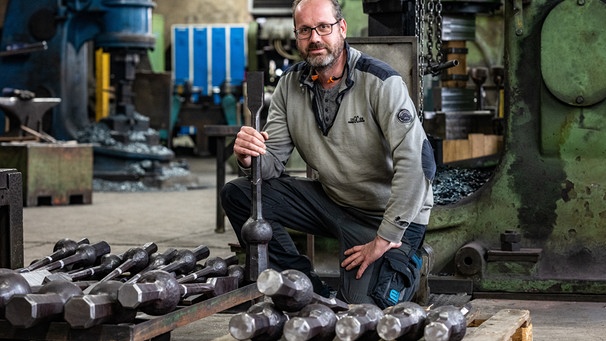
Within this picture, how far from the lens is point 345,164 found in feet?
9.54

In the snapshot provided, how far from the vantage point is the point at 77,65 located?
29.0ft

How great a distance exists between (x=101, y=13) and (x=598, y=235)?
5.54 metres

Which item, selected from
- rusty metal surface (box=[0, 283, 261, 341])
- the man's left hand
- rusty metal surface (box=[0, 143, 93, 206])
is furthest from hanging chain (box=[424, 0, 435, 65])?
rusty metal surface (box=[0, 143, 93, 206])

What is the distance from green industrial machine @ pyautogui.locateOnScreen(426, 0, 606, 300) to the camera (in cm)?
358

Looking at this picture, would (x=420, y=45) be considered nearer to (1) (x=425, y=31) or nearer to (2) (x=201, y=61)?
(1) (x=425, y=31)

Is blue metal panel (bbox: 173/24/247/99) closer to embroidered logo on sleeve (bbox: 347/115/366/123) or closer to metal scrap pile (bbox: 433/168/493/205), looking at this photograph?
metal scrap pile (bbox: 433/168/493/205)

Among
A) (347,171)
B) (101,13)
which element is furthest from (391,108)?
(101,13)

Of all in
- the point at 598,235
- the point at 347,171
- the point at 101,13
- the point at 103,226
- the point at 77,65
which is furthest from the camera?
the point at 77,65

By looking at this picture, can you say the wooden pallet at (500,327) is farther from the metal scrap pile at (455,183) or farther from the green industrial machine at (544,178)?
the metal scrap pile at (455,183)

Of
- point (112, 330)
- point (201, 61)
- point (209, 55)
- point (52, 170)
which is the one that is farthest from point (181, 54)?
point (112, 330)

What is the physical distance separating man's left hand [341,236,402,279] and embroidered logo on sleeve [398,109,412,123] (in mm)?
311

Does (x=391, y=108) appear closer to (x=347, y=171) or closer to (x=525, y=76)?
(x=347, y=171)

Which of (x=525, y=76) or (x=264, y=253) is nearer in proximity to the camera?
(x=264, y=253)

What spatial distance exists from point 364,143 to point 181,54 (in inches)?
406
